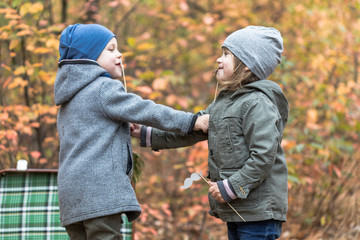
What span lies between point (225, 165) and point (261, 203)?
0.25 metres

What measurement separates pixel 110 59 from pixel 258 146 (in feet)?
2.96

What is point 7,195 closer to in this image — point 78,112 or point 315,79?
point 78,112

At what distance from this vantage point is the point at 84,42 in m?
2.24

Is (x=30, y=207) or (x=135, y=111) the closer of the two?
(x=135, y=111)

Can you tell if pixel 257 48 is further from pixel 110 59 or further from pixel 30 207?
pixel 30 207

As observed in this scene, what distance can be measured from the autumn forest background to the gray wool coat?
3.31 ft

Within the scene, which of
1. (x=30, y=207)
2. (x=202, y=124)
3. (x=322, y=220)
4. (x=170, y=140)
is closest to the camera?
(x=202, y=124)

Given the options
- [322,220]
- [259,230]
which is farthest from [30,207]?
[322,220]

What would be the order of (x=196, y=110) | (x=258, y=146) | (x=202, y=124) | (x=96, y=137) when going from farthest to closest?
(x=196, y=110) → (x=202, y=124) → (x=96, y=137) → (x=258, y=146)

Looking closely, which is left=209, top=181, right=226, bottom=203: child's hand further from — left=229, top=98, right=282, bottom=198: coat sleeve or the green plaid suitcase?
the green plaid suitcase

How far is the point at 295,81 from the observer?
479cm

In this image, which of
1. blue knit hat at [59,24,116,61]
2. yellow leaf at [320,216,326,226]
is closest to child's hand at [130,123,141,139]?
blue knit hat at [59,24,116,61]

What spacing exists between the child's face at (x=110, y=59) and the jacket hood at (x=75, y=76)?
6 centimetres

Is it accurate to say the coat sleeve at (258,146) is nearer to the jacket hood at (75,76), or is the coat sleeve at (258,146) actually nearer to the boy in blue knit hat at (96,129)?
the boy in blue knit hat at (96,129)
